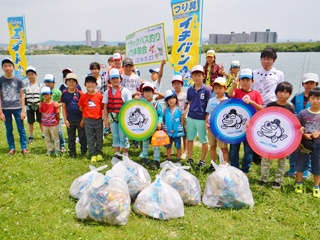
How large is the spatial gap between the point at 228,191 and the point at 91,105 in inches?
140

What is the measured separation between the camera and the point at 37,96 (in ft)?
23.0

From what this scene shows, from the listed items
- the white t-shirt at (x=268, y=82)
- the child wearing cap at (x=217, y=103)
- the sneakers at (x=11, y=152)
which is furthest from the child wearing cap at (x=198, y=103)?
the sneakers at (x=11, y=152)

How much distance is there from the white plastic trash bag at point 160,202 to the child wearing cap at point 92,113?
2.52 metres

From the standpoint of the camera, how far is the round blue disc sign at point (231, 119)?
4.76 meters

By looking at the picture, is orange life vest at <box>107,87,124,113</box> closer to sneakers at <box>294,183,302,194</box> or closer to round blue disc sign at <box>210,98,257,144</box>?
round blue disc sign at <box>210,98,257,144</box>

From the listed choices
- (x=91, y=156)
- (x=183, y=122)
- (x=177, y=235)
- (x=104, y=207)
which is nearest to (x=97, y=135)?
(x=91, y=156)

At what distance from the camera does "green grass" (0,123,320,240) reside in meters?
3.37

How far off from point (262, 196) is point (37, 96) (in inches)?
245

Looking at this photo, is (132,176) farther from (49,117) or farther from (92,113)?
(49,117)

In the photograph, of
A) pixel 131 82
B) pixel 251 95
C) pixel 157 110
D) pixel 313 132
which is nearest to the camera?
pixel 313 132

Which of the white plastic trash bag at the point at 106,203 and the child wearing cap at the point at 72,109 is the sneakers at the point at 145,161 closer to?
the child wearing cap at the point at 72,109

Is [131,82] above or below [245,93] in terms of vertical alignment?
above

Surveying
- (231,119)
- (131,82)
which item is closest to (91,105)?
(131,82)

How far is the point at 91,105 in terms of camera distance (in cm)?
575
